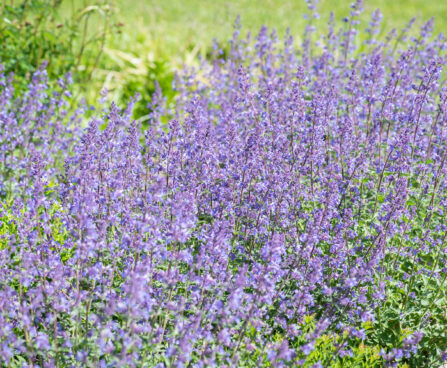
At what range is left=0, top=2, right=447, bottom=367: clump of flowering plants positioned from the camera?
2971 mm

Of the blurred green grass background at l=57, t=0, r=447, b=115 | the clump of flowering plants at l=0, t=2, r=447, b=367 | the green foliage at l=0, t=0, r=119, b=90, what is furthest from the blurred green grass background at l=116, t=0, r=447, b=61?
the clump of flowering plants at l=0, t=2, r=447, b=367

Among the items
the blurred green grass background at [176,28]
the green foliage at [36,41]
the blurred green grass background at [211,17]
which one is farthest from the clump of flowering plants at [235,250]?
the blurred green grass background at [211,17]

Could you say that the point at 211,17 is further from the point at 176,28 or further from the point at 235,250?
the point at 235,250

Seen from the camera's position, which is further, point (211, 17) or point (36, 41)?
point (211, 17)

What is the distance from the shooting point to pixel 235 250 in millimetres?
4219

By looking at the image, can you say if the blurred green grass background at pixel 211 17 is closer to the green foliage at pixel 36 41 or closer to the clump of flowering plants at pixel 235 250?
the green foliage at pixel 36 41

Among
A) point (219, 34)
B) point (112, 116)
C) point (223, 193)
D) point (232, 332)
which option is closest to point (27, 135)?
point (112, 116)

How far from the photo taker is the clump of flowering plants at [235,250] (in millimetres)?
2971

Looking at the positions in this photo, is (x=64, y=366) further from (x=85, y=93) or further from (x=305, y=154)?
(x=85, y=93)

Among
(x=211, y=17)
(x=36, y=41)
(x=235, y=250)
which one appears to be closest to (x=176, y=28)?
(x=211, y=17)

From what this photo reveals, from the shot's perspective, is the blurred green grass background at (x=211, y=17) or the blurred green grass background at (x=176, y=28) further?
the blurred green grass background at (x=211, y=17)

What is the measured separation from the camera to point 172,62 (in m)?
10.2

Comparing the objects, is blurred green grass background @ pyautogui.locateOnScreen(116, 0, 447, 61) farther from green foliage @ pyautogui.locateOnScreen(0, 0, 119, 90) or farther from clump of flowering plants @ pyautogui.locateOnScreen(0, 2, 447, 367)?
clump of flowering plants @ pyautogui.locateOnScreen(0, 2, 447, 367)

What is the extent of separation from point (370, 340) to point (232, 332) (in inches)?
53.5
